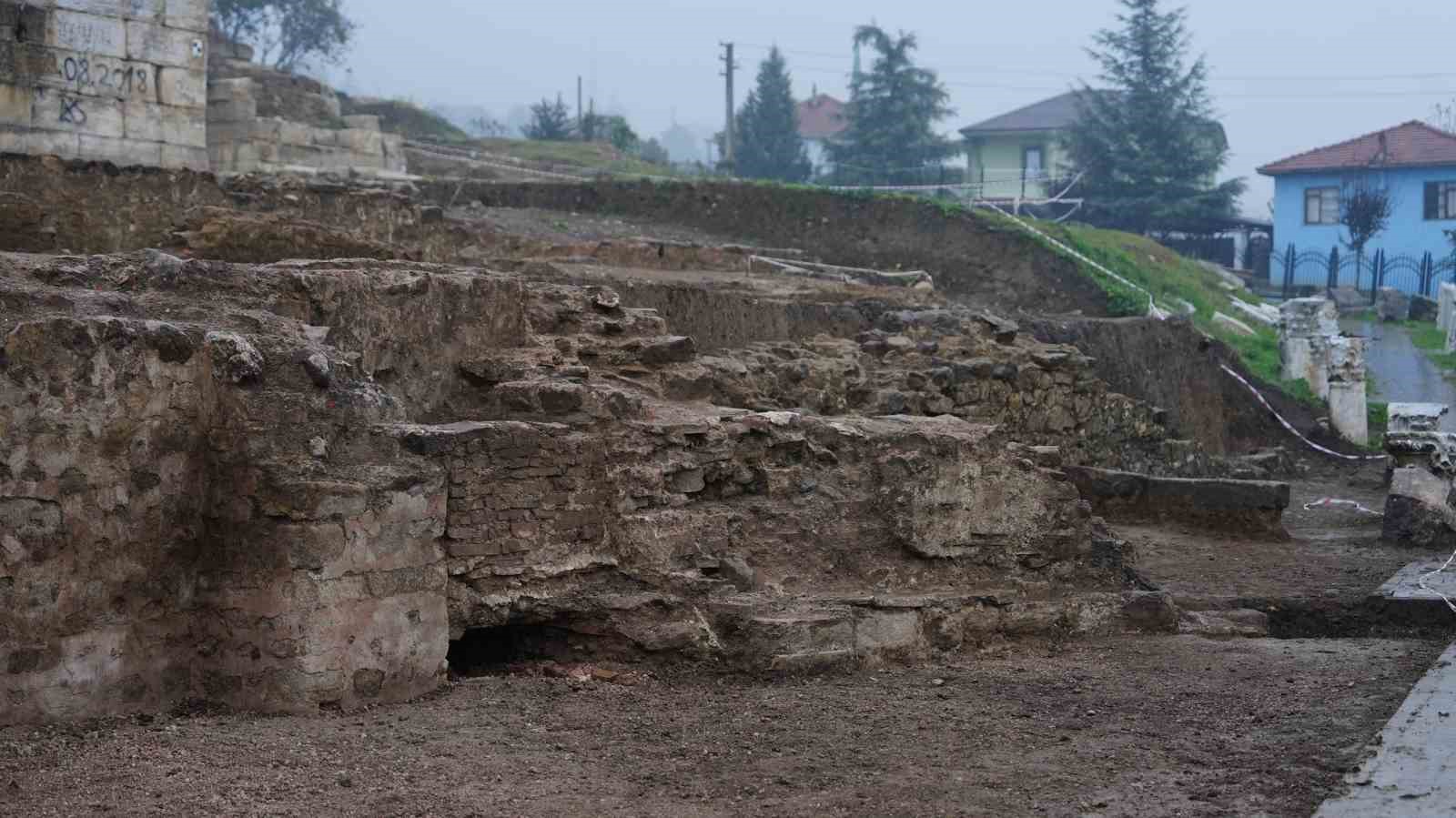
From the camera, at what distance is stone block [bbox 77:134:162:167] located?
13.3m

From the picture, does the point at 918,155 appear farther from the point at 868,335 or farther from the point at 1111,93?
the point at 868,335

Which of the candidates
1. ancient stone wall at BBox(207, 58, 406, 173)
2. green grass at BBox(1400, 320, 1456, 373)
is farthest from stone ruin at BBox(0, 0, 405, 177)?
green grass at BBox(1400, 320, 1456, 373)

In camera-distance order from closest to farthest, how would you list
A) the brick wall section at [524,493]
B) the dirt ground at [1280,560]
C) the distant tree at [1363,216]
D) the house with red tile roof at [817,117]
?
1. the brick wall section at [524,493]
2. the dirt ground at [1280,560]
3. the distant tree at [1363,216]
4. the house with red tile roof at [817,117]

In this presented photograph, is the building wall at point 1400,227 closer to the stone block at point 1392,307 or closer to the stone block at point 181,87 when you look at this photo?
the stone block at point 1392,307

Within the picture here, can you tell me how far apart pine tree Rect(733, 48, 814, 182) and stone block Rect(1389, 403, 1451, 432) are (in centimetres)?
3285

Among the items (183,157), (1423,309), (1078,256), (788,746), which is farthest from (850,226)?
(788,746)

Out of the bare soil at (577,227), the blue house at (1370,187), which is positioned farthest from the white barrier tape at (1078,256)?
the blue house at (1370,187)

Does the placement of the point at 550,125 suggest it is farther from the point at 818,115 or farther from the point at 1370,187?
the point at 818,115

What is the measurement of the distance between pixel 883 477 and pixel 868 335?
14.5ft

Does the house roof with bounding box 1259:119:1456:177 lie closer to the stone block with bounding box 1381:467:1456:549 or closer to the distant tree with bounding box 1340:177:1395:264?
the distant tree with bounding box 1340:177:1395:264

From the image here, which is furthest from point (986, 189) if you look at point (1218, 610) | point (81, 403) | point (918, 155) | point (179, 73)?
point (81, 403)

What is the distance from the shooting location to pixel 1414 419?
1340 centimetres

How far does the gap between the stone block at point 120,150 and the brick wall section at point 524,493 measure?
7.54 meters

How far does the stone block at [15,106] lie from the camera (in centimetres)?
1279
